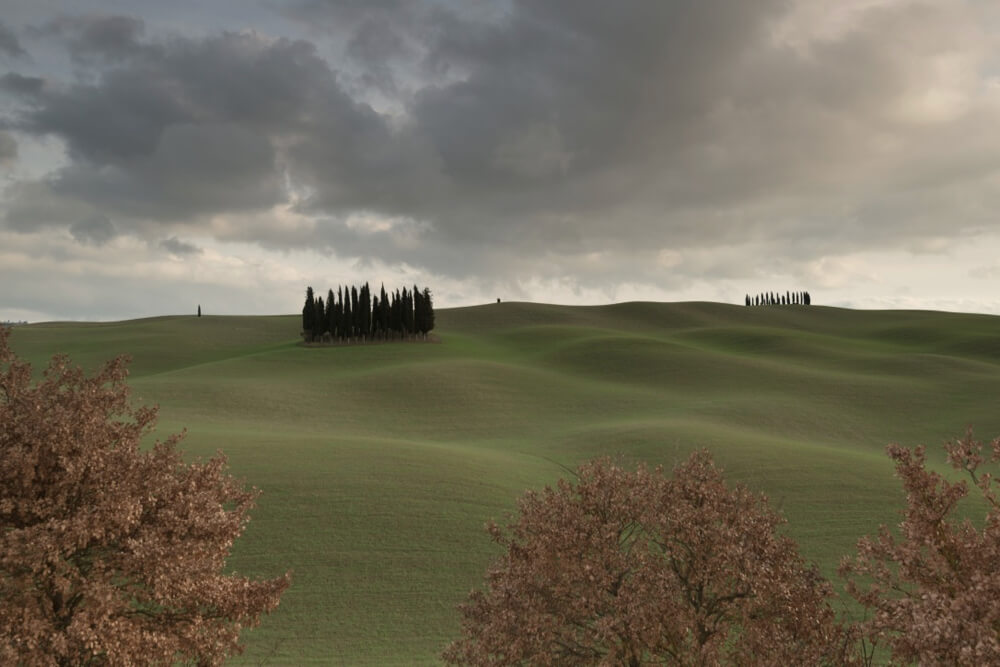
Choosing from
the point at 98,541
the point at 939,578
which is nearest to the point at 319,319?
the point at 98,541

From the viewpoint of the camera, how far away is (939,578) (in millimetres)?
11133

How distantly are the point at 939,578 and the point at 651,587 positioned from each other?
4.85m

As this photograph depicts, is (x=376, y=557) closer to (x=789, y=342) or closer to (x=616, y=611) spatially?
(x=616, y=611)

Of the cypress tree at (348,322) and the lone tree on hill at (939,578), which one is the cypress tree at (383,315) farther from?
the lone tree on hill at (939,578)

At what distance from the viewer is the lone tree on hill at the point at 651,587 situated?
13477mm

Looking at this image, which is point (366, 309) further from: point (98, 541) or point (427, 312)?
point (98, 541)

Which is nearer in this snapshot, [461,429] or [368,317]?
[461,429]

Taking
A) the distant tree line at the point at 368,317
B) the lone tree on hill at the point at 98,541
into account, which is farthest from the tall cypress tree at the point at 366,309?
the lone tree on hill at the point at 98,541

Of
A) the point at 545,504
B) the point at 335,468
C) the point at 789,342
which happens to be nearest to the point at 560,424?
the point at 335,468

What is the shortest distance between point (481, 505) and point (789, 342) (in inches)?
3150

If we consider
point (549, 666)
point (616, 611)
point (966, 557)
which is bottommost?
point (549, 666)

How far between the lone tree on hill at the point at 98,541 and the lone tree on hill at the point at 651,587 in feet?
17.3

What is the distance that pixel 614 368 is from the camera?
7900 centimetres

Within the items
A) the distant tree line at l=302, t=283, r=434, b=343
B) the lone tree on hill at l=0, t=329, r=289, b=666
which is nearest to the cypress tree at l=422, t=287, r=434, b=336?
the distant tree line at l=302, t=283, r=434, b=343
